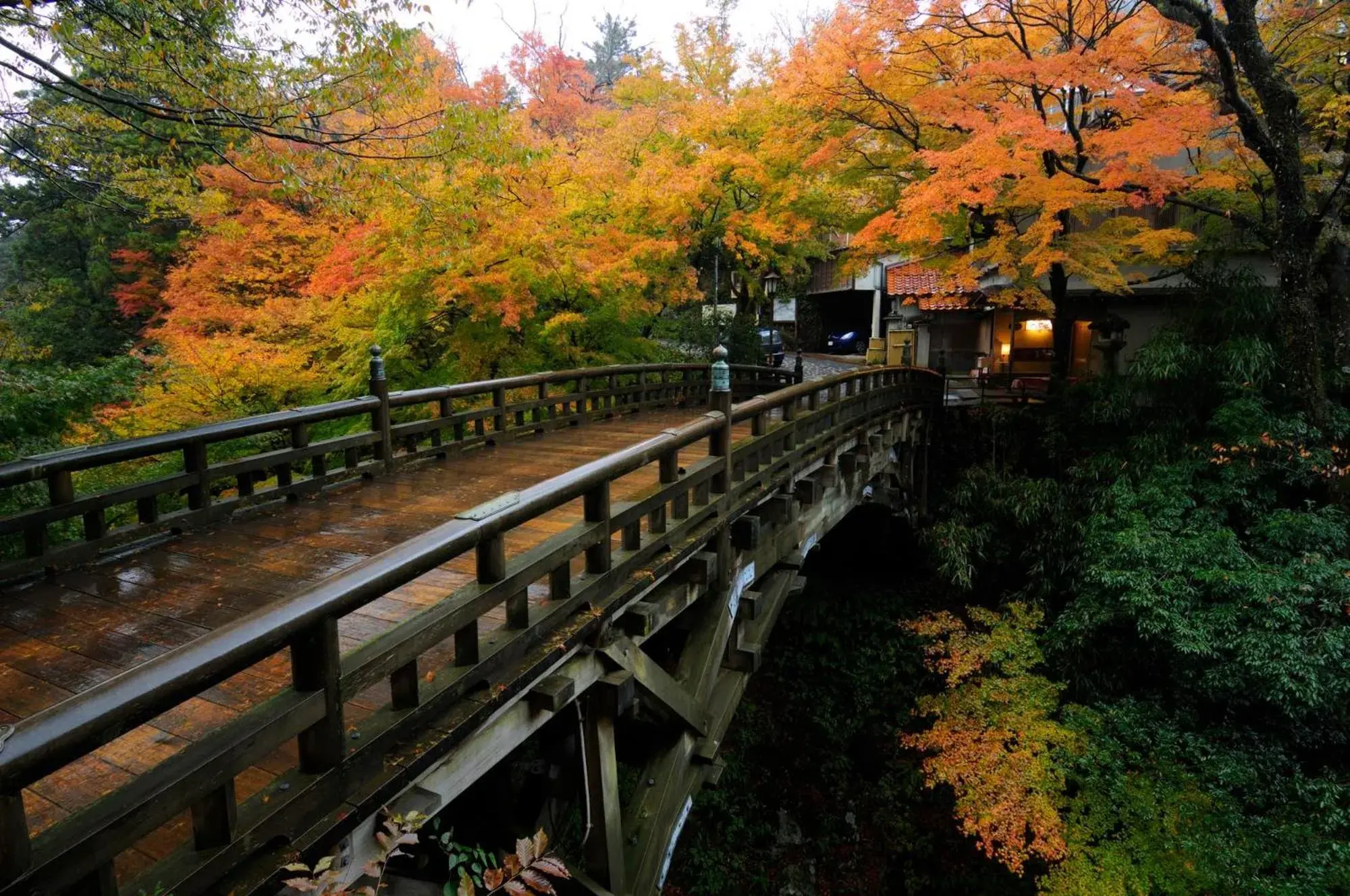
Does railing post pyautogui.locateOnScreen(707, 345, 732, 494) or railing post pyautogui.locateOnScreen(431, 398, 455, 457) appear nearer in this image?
railing post pyautogui.locateOnScreen(707, 345, 732, 494)

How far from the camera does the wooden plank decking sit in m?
2.82

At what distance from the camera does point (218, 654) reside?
2.12 metres

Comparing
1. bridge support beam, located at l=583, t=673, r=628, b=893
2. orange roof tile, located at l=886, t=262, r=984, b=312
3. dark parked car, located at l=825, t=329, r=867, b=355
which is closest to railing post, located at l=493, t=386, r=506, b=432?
bridge support beam, located at l=583, t=673, r=628, b=893

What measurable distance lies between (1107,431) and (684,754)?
10.3m

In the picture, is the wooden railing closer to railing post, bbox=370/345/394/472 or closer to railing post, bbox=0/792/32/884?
railing post, bbox=370/345/394/472

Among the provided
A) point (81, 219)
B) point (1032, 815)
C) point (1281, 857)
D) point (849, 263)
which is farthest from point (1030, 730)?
point (81, 219)

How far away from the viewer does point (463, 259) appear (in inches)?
382

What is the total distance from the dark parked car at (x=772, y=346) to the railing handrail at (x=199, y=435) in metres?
14.6

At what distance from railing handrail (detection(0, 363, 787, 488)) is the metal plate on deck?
3171 mm

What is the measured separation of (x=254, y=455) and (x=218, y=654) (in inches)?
235

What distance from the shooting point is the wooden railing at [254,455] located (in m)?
4.68

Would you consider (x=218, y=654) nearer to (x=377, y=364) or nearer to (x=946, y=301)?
A: (x=377, y=364)

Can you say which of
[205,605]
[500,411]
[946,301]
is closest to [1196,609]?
[500,411]

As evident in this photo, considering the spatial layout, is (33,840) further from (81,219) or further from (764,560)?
(81,219)
